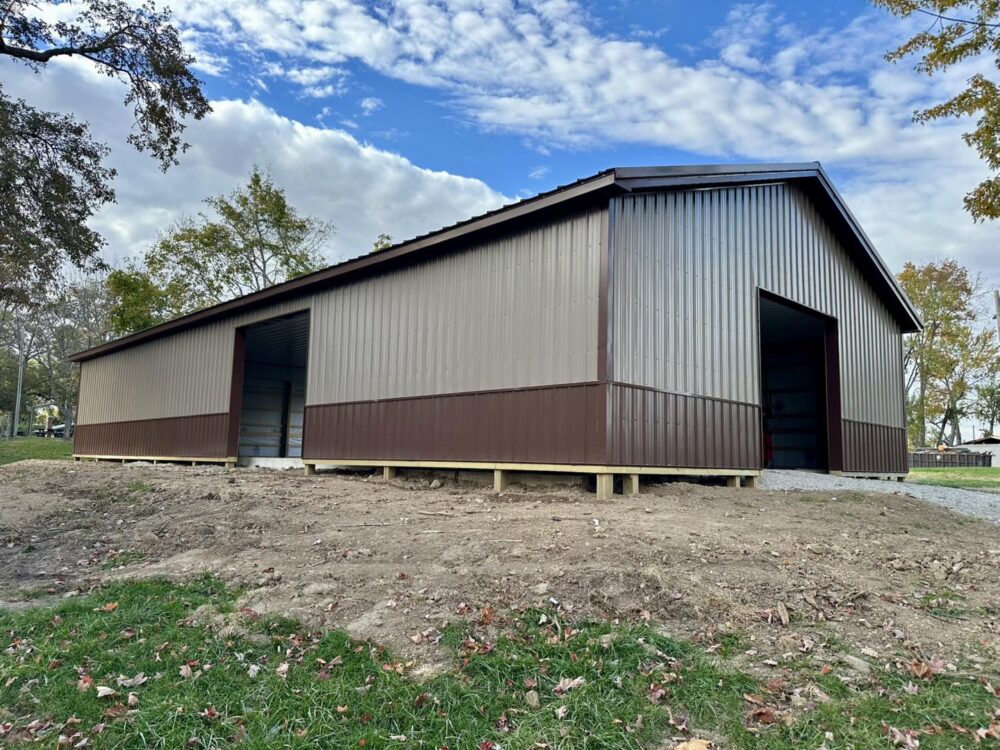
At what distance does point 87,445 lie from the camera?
68.9ft

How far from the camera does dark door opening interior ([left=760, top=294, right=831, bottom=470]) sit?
14.8m

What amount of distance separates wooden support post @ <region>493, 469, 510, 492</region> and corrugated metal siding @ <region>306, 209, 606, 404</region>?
1213 millimetres

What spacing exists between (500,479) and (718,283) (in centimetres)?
451

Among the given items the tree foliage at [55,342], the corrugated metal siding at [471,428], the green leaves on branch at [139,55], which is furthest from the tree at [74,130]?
the tree foliage at [55,342]

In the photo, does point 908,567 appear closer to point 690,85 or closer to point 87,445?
point 690,85

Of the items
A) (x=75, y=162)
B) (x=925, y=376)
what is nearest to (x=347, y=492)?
(x=75, y=162)

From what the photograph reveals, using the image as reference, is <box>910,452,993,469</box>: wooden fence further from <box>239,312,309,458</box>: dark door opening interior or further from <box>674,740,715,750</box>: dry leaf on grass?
<box>674,740,715,750</box>: dry leaf on grass

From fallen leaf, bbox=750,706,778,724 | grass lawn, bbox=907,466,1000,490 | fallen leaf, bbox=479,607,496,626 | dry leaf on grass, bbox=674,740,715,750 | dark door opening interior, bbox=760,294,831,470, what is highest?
dark door opening interior, bbox=760,294,831,470

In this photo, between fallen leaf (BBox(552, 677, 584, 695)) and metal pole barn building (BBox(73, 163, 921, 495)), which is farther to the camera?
metal pole barn building (BBox(73, 163, 921, 495))

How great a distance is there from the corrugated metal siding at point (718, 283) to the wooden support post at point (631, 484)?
1188mm

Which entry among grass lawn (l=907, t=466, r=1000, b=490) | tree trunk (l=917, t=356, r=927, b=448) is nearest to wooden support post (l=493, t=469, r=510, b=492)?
grass lawn (l=907, t=466, r=1000, b=490)

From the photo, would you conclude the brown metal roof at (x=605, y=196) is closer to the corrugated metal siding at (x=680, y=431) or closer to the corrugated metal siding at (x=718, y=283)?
the corrugated metal siding at (x=718, y=283)

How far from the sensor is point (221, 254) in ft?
98.0

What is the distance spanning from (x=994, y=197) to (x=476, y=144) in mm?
10014
